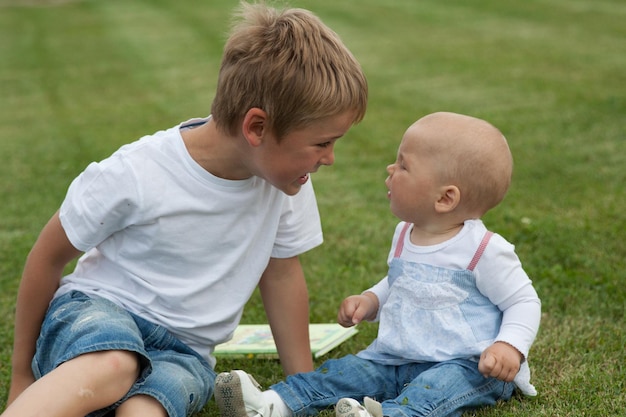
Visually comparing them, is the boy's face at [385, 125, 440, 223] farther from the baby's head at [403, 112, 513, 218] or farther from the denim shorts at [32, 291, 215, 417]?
the denim shorts at [32, 291, 215, 417]

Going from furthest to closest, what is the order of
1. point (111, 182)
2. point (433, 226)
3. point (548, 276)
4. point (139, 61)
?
1. point (139, 61)
2. point (548, 276)
3. point (433, 226)
4. point (111, 182)

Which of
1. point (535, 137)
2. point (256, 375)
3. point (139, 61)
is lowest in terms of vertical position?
point (139, 61)

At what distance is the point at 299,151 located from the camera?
8.21ft

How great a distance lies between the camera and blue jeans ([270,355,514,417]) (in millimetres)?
2492

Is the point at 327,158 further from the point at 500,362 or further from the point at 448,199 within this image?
the point at 500,362

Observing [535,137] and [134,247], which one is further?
[535,137]

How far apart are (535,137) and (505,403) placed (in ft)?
12.8

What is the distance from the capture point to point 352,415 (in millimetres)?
2344

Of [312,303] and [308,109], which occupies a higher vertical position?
[308,109]

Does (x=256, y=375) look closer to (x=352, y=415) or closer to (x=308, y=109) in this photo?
(x=352, y=415)

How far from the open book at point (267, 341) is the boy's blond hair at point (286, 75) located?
0.97 meters

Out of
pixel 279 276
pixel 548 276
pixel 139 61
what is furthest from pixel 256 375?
pixel 139 61

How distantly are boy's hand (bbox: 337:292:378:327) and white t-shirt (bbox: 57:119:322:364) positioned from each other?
0.28 m

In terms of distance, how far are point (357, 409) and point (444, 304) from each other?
460 mm
